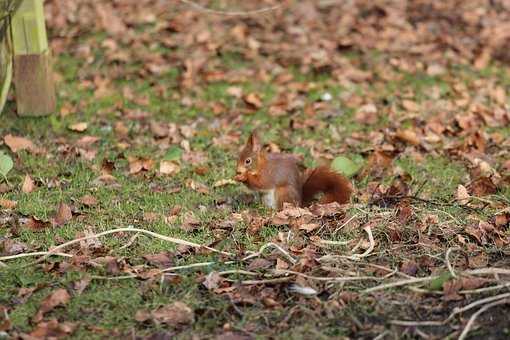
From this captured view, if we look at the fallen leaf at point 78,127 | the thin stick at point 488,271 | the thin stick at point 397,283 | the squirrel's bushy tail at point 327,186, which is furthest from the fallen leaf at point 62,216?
the thin stick at point 488,271

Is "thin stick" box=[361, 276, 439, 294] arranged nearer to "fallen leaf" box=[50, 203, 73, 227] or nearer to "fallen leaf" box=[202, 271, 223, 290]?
"fallen leaf" box=[202, 271, 223, 290]

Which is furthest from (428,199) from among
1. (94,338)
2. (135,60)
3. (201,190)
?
(135,60)

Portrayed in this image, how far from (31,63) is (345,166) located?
6.77ft

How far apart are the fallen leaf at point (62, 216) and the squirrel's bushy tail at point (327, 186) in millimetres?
1202

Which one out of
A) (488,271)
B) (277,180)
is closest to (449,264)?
Answer: (488,271)

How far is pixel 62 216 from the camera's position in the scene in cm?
432

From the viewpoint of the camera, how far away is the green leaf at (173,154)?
5.27 m

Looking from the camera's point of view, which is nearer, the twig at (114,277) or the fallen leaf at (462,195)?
the twig at (114,277)

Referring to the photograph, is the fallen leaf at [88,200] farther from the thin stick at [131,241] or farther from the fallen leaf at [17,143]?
the fallen leaf at [17,143]

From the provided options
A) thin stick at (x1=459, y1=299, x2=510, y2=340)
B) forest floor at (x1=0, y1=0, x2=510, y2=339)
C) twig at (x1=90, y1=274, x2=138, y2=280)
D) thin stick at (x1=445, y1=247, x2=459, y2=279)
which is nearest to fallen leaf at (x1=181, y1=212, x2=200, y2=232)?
forest floor at (x1=0, y1=0, x2=510, y2=339)

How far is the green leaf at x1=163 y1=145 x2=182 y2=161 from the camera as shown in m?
5.27

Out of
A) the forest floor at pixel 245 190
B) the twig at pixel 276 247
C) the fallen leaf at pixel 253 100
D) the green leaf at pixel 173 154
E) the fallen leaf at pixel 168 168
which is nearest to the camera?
the forest floor at pixel 245 190

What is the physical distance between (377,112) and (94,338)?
3431mm

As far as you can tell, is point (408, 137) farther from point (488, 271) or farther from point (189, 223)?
point (488, 271)
